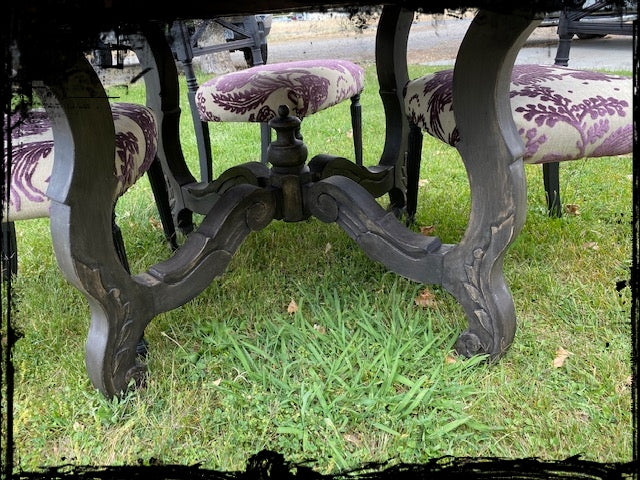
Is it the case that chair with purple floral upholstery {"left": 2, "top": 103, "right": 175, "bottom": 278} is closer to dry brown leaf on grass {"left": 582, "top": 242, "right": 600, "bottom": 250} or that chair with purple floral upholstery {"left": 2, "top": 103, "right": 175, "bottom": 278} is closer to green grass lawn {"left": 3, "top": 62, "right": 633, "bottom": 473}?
green grass lawn {"left": 3, "top": 62, "right": 633, "bottom": 473}

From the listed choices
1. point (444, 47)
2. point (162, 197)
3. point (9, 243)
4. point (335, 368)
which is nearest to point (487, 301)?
point (335, 368)

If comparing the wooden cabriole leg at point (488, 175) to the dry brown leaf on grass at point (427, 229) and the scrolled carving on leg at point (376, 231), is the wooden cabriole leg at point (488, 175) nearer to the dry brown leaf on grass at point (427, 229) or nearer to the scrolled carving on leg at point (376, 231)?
the scrolled carving on leg at point (376, 231)

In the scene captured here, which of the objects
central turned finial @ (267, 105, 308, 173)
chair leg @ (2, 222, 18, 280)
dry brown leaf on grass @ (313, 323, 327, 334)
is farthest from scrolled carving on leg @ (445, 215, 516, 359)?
chair leg @ (2, 222, 18, 280)

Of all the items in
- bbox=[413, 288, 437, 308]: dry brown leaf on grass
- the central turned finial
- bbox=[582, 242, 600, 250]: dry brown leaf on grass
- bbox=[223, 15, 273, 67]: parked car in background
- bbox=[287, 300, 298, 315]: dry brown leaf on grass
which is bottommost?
bbox=[287, 300, 298, 315]: dry brown leaf on grass

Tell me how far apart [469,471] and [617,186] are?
1842mm

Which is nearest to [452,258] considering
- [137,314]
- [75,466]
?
[137,314]

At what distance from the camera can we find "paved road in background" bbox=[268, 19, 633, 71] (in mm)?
1230

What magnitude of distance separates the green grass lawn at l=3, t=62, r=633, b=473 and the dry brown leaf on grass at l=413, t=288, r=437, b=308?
10mm

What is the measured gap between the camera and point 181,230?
7.15 ft

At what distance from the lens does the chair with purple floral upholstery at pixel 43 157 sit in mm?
1155

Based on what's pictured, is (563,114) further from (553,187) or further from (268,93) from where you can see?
(268,93)

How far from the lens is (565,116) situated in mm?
1297

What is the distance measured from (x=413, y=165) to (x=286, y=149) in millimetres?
520

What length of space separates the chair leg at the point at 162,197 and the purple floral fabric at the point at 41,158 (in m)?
0.39
